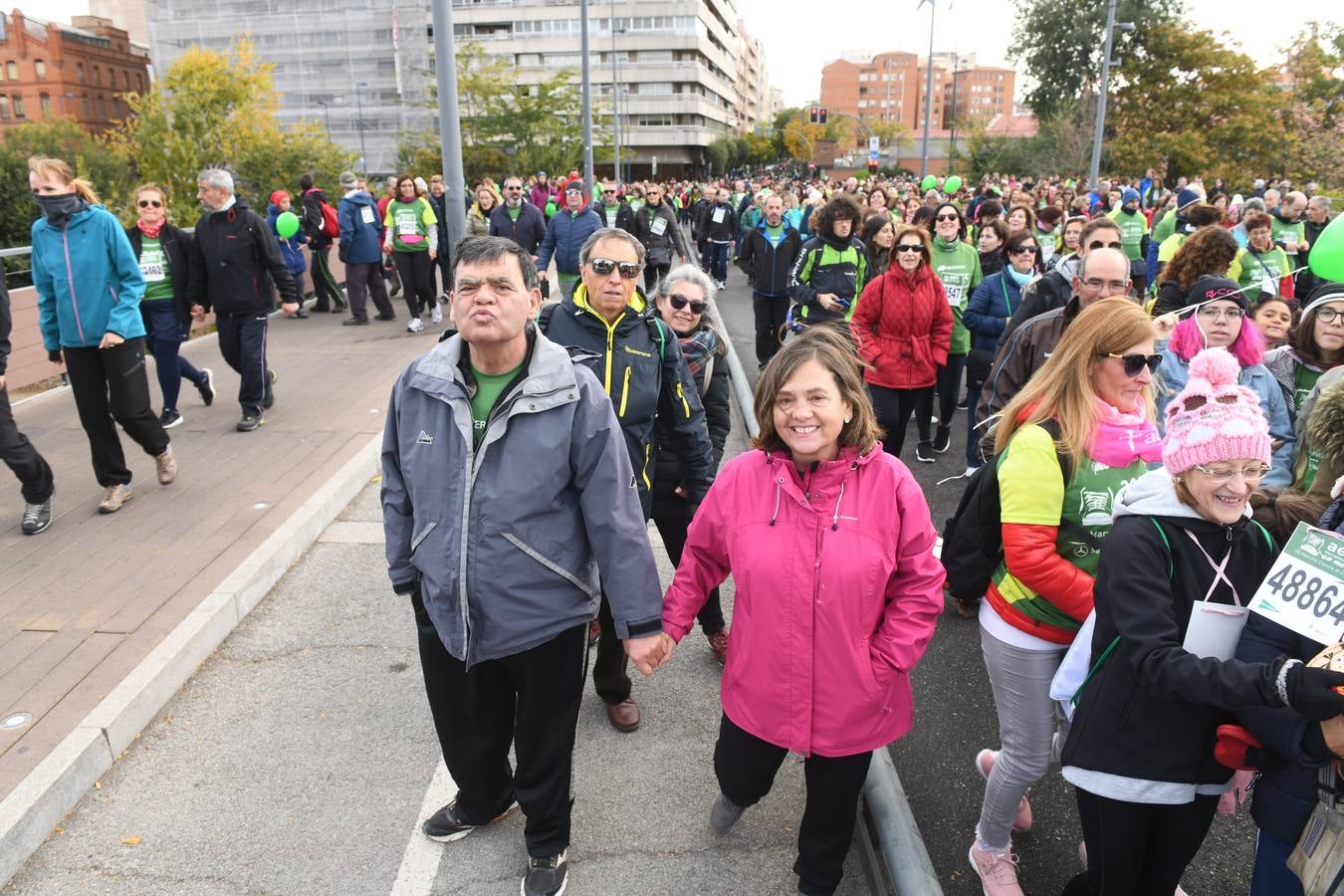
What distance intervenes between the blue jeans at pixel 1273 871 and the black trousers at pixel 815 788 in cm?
101

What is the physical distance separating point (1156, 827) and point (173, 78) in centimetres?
3417

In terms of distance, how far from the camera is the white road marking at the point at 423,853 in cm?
311

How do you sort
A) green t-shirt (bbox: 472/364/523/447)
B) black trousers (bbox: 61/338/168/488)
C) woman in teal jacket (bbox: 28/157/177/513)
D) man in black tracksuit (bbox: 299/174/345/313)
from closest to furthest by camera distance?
1. green t-shirt (bbox: 472/364/523/447)
2. woman in teal jacket (bbox: 28/157/177/513)
3. black trousers (bbox: 61/338/168/488)
4. man in black tracksuit (bbox: 299/174/345/313)

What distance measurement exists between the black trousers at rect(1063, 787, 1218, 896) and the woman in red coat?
4092mm

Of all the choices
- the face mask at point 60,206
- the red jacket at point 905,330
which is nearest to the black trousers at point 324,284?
the face mask at point 60,206

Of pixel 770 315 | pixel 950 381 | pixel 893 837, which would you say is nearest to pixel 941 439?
pixel 950 381

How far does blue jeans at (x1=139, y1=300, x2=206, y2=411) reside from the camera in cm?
754

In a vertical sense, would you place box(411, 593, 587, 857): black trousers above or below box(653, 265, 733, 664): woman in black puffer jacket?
below

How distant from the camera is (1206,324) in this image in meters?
4.55

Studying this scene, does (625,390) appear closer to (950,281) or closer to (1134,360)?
(1134,360)

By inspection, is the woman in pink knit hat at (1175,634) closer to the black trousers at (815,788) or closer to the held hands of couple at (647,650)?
the black trousers at (815,788)

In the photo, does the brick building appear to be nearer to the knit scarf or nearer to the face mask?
the face mask

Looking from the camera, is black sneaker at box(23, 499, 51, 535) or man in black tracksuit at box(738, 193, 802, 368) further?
man in black tracksuit at box(738, 193, 802, 368)

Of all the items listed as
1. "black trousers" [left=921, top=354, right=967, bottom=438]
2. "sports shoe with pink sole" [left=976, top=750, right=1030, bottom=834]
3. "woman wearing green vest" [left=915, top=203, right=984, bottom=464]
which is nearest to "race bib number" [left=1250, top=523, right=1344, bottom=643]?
"sports shoe with pink sole" [left=976, top=750, right=1030, bottom=834]
